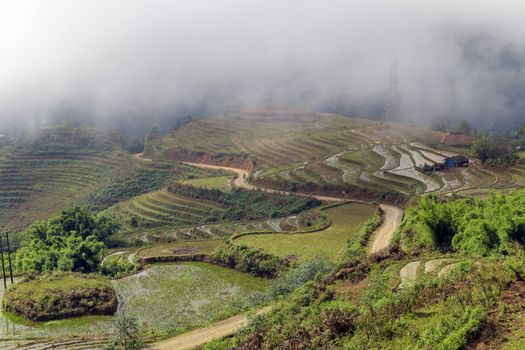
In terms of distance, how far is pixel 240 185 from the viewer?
66.9 metres

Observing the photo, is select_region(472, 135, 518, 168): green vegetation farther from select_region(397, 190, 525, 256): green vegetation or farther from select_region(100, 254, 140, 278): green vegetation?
select_region(100, 254, 140, 278): green vegetation

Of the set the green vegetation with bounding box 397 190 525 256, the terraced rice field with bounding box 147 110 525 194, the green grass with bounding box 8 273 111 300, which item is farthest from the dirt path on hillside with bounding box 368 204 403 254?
the green grass with bounding box 8 273 111 300

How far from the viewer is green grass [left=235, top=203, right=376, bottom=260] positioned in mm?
37344

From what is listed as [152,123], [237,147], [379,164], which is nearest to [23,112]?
[152,123]

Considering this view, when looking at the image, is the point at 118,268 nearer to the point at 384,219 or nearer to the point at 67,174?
the point at 384,219

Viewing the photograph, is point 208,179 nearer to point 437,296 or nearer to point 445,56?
Answer: point 437,296

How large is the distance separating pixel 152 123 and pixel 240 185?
3406 inches

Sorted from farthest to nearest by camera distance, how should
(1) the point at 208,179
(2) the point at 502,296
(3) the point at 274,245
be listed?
(1) the point at 208,179 → (3) the point at 274,245 → (2) the point at 502,296

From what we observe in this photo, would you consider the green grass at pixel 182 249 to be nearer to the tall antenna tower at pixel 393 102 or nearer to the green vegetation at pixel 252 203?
the green vegetation at pixel 252 203

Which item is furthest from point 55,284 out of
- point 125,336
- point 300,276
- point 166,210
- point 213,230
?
point 166,210

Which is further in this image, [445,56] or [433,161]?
[445,56]

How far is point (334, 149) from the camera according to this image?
72.4m

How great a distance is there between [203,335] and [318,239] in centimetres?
1918

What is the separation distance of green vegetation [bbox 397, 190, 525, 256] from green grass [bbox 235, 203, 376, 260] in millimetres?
8814
